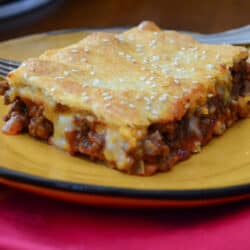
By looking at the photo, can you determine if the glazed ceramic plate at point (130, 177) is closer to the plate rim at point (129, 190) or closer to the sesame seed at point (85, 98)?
the plate rim at point (129, 190)

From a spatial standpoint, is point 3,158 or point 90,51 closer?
point 3,158

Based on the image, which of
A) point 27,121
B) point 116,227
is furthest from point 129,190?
point 27,121

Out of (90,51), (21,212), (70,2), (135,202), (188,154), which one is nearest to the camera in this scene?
(135,202)

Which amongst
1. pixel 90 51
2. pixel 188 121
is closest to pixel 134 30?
pixel 90 51

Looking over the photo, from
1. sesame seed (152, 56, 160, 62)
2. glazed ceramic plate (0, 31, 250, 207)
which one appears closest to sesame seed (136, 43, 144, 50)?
sesame seed (152, 56, 160, 62)

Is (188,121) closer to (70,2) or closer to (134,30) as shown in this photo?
(134,30)

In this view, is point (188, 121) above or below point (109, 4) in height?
above

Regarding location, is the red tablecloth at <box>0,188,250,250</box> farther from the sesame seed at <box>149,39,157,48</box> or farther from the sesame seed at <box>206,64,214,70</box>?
the sesame seed at <box>149,39,157,48</box>
